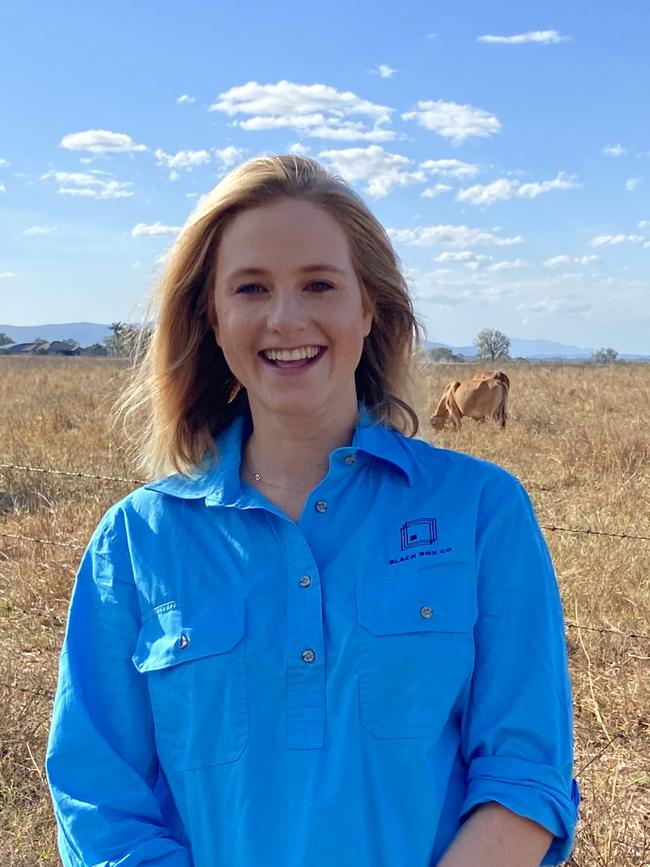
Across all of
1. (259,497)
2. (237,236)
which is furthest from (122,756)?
(237,236)

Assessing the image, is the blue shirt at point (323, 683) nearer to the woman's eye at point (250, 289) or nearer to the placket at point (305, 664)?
the placket at point (305, 664)

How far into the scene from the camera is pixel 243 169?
1898 millimetres

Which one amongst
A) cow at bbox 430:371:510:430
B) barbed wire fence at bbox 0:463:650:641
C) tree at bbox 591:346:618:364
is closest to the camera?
barbed wire fence at bbox 0:463:650:641

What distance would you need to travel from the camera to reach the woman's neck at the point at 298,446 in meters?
1.92

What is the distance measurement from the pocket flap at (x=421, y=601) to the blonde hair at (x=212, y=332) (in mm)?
464

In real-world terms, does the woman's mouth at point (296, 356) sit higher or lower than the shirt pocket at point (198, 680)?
higher

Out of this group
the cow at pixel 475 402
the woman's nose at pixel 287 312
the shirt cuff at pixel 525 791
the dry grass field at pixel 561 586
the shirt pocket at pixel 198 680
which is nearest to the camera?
the shirt cuff at pixel 525 791

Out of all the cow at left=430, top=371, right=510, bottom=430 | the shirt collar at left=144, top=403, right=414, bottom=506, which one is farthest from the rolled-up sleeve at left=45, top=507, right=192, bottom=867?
the cow at left=430, top=371, right=510, bottom=430

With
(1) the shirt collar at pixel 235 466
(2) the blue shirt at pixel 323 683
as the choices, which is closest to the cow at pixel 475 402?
(1) the shirt collar at pixel 235 466

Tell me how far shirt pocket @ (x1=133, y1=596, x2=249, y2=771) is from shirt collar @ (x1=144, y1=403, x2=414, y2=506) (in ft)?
0.77

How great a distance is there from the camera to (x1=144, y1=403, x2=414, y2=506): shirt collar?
181 centimetres

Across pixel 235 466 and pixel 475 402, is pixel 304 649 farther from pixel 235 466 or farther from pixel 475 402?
pixel 475 402

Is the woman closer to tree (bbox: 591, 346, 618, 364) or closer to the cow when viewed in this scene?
the cow

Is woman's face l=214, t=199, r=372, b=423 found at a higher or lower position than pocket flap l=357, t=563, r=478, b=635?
higher
